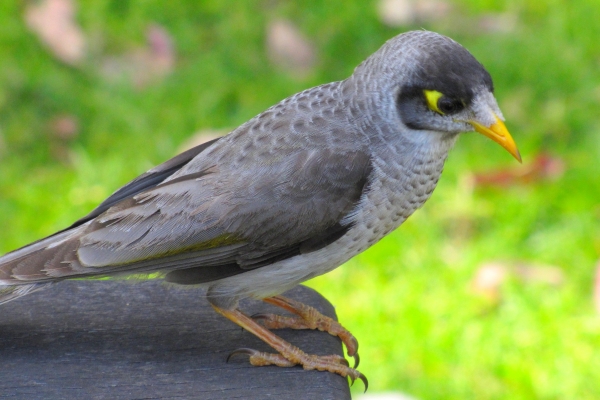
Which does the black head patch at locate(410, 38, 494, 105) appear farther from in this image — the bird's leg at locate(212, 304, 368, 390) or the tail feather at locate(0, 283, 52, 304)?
the tail feather at locate(0, 283, 52, 304)

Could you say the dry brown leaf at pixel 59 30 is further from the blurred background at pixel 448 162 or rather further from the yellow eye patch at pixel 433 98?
the yellow eye patch at pixel 433 98

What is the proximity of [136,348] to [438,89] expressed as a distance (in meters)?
1.46

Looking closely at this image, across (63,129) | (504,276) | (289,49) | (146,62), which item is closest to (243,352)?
(504,276)

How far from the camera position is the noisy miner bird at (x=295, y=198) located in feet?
11.2

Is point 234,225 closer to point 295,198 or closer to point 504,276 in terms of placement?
point 295,198

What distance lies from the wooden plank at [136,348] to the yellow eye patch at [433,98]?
1003mm

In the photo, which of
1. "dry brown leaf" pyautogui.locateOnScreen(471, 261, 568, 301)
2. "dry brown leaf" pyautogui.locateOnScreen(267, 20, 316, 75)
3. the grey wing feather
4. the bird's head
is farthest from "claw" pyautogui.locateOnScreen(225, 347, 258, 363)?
"dry brown leaf" pyautogui.locateOnScreen(267, 20, 316, 75)

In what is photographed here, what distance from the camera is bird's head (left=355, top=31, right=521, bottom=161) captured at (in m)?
3.35

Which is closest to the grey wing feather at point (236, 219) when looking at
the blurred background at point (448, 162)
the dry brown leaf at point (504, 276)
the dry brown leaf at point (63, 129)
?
the blurred background at point (448, 162)

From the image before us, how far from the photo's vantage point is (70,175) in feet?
22.4

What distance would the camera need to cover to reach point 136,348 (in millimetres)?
3445

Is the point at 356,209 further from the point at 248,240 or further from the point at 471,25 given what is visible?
the point at 471,25

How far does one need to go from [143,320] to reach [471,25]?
5107 mm

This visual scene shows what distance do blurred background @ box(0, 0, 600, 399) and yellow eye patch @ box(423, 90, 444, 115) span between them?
2.11 m
